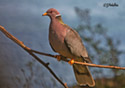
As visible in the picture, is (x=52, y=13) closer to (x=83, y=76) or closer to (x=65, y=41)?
(x=65, y=41)

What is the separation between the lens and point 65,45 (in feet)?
1.76

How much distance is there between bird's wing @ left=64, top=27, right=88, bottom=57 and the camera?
540 mm

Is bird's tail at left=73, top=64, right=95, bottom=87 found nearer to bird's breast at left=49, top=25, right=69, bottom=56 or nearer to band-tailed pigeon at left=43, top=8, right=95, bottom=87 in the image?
band-tailed pigeon at left=43, top=8, right=95, bottom=87

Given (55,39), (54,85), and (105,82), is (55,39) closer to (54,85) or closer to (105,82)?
(54,85)

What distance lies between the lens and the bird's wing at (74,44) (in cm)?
54

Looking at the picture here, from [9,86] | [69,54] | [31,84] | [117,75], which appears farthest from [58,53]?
[117,75]

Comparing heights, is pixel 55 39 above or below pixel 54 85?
above

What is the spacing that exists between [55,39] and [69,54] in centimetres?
8

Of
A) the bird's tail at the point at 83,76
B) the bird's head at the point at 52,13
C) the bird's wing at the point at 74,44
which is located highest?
the bird's head at the point at 52,13

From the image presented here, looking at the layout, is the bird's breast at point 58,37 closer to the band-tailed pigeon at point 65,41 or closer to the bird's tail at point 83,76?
the band-tailed pigeon at point 65,41

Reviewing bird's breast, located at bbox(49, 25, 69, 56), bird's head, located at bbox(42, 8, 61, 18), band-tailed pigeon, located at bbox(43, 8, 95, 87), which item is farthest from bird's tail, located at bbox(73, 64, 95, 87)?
bird's head, located at bbox(42, 8, 61, 18)

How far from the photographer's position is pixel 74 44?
0.57 meters

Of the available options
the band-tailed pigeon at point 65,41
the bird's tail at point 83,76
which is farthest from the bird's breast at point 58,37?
the bird's tail at point 83,76

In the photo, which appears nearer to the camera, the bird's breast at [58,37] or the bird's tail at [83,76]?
the bird's breast at [58,37]
